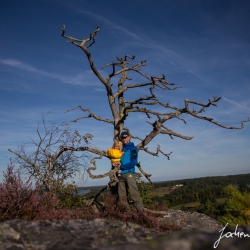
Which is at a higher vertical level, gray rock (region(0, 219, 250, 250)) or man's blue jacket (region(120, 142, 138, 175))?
man's blue jacket (region(120, 142, 138, 175))

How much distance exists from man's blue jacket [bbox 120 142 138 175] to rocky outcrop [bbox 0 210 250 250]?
476 centimetres

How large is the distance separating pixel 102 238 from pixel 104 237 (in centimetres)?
4

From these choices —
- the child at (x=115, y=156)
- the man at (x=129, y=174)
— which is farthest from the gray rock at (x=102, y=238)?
the child at (x=115, y=156)

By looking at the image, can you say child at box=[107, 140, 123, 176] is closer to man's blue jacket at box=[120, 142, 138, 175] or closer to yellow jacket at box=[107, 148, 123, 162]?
yellow jacket at box=[107, 148, 123, 162]

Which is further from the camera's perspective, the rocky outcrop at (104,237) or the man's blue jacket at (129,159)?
the man's blue jacket at (129,159)

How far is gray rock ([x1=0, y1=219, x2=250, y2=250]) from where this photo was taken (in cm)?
198

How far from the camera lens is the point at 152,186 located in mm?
13086

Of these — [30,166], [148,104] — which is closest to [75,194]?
[30,166]

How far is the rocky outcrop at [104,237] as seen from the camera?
1.98m

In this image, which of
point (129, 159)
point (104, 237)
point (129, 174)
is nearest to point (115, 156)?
point (129, 159)

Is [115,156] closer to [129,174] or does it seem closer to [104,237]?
[129,174]

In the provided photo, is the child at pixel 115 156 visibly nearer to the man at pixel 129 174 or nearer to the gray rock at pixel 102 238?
the man at pixel 129 174

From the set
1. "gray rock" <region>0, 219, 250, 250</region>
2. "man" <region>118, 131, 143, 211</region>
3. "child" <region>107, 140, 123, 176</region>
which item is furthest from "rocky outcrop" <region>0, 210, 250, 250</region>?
"child" <region>107, 140, 123, 176</region>

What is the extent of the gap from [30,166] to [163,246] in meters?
9.82
